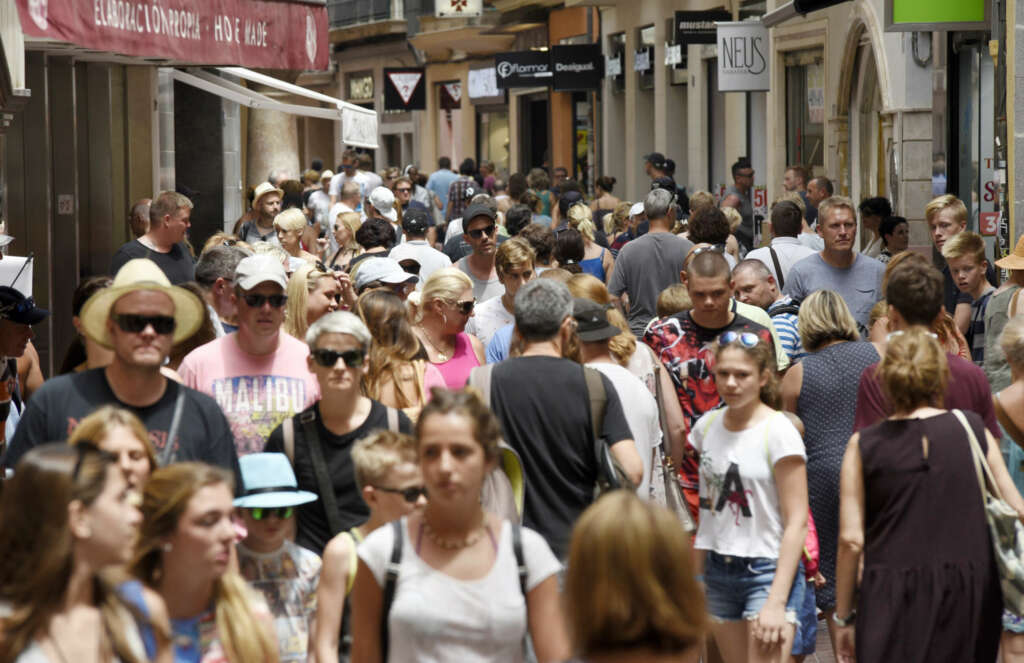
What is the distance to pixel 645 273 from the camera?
10.4 meters

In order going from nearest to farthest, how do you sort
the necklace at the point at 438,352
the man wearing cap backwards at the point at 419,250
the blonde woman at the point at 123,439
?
the blonde woman at the point at 123,439
the necklace at the point at 438,352
the man wearing cap backwards at the point at 419,250

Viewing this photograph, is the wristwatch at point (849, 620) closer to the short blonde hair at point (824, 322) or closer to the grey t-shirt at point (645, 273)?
the short blonde hair at point (824, 322)

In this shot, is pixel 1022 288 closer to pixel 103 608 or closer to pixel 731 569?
pixel 731 569

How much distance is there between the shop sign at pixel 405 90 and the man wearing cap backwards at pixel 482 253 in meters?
23.2

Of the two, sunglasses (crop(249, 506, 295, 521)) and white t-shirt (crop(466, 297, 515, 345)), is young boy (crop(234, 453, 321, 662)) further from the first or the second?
white t-shirt (crop(466, 297, 515, 345))

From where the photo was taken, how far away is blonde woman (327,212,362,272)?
494 inches

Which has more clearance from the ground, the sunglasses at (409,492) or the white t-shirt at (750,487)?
the sunglasses at (409,492)

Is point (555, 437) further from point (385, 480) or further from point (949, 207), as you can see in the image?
point (949, 207)

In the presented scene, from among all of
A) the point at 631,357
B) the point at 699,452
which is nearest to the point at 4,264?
the point at 631,357

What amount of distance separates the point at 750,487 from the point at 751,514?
0.30 feet

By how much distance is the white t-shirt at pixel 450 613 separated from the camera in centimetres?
401

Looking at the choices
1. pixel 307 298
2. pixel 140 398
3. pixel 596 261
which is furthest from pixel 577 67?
pixel 140 398

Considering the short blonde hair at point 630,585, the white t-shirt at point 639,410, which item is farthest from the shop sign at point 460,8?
the short blonde hair at point 630,585

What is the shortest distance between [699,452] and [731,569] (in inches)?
18.9
